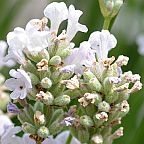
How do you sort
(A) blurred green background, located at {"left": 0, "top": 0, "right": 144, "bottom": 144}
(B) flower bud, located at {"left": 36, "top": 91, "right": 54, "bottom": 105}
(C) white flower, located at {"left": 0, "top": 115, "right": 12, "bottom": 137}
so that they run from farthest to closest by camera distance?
(A) blurred green background, located at {"left": 0, "top": 0, "right": 144, "bottom": 144} → (C) white flower, located at {"left": 0, "top": 115, "right": 12, "bottom": 137} → (B) flower bud, located at {"left": 36, "top": 91, "right": 54, "bottom": 105}

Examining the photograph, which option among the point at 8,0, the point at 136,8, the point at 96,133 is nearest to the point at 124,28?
the point at 136,8

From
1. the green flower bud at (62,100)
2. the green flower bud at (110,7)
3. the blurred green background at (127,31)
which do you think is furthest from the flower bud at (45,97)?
the blurred green background at (127,31)

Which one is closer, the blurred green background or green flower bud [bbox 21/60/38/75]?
green flower bud [bbox 21/60/38/75]

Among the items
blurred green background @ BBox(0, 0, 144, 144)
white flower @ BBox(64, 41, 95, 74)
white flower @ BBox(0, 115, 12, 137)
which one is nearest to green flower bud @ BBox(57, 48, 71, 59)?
white flower @ BBox(64, 41, 95, 74)

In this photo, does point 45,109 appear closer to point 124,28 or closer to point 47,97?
point 47,97

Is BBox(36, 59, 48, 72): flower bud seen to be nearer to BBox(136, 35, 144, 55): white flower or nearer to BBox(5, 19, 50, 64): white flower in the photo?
BBox(5, 19, 50, 64): white flower
